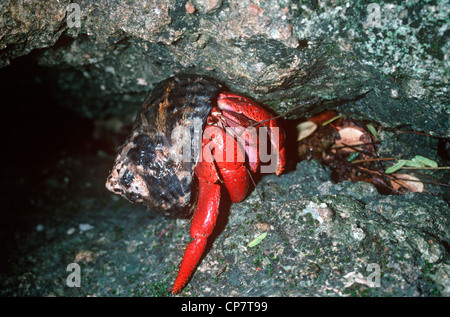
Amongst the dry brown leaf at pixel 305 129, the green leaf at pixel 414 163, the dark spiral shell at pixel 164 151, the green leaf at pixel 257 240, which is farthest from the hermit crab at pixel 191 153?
the green leaf at pixel 414 163

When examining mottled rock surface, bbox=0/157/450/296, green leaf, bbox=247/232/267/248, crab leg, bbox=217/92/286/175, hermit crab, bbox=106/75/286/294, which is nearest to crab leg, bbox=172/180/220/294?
hermit crab, bbox=106/75/286/294

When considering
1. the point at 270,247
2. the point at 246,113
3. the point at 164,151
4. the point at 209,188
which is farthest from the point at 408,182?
the point at 164,151

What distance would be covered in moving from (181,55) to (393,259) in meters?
2.30

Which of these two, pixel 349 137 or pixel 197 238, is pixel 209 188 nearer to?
pixel 197 238

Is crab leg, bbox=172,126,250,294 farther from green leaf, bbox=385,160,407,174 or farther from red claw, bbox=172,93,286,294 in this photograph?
green leaf, bbox=385,160,407,174

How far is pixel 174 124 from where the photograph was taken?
2.49 metres

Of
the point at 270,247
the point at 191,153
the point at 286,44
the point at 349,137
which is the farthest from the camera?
the point at 349,137

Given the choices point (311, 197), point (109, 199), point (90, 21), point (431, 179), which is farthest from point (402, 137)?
point (109, 199)

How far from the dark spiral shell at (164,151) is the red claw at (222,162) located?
146 millimetres

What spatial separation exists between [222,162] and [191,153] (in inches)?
12.5

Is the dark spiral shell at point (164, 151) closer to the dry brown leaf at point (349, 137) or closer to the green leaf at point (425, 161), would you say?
the dry brown leaf at point (349, 137)

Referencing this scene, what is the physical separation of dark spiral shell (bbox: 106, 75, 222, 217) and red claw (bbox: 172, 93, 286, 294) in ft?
0.48

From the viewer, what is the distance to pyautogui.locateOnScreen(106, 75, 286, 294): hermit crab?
248cm

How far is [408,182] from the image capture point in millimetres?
2746
